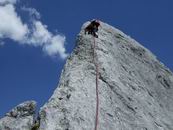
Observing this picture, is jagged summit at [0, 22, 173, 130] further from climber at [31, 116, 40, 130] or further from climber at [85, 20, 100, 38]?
climber at [31, 116, 40, 130]

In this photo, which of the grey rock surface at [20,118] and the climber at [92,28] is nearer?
the grey rock surface at [20,118]

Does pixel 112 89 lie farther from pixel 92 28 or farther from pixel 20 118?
pixel 92 28

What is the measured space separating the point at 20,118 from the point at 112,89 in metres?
3.44

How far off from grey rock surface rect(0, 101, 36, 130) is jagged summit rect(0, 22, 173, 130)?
3.91 feet

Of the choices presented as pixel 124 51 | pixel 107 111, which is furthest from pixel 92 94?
pixel 124 51

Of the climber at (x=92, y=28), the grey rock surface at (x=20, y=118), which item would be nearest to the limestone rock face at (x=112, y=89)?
the climber at (x=92, y=28)

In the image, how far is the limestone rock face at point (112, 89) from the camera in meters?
15.4

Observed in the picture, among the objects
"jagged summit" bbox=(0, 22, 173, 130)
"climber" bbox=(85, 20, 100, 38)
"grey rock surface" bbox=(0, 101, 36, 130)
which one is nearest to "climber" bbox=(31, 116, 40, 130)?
"grey rock surface" bbox=(0, 101, 36, 130)

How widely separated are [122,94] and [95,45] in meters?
2.75

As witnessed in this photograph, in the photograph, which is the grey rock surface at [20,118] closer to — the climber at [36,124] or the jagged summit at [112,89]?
the climber at [36,124]

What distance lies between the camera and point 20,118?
667 inches

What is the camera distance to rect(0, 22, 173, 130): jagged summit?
50.7 ft

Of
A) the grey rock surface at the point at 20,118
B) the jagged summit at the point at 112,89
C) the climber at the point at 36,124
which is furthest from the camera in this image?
the grey rock surface at the point at 20,118

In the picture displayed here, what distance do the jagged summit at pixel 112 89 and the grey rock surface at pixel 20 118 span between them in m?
1.19
